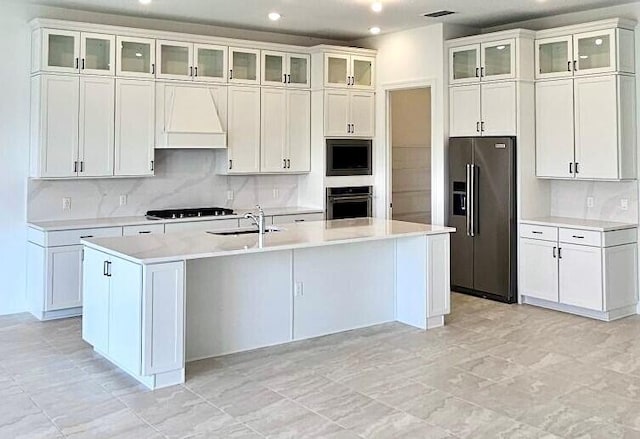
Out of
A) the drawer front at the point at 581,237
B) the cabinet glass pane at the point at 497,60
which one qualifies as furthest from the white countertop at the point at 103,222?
the drawer front at the point at 581,237

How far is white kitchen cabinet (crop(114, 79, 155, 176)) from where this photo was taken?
6.37 meters

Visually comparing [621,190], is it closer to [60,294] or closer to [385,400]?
[385,400]

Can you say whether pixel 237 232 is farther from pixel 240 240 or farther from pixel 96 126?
pixel 96 126

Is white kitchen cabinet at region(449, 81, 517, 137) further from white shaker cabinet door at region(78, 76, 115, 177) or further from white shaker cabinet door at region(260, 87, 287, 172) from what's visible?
white shaker cabinet door at region(78, 76, 115, 177)

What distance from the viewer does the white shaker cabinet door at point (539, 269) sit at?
20.8 feet

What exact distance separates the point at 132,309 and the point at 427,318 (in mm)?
2576

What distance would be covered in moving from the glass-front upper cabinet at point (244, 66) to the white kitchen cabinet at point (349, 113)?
86 centimetres

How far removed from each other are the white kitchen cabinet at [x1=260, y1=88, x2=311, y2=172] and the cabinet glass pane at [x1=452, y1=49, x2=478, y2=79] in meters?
1.73

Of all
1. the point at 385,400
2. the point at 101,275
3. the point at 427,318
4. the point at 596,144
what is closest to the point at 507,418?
the point at 385,400

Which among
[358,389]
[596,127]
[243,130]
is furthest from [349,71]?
[358,389]

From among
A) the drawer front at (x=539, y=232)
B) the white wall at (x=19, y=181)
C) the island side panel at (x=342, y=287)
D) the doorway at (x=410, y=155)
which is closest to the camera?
the island side panel at (x=342, y=287)

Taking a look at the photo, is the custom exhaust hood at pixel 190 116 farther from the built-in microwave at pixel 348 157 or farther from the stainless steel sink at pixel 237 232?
the stainless steel sink at pixel 237 232

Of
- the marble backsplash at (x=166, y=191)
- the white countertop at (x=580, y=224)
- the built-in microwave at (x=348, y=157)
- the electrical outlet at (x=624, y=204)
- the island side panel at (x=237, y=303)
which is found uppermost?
the built-in microwave at (x=348, y=157)

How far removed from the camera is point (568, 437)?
344cm
